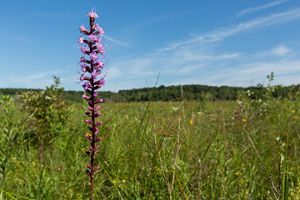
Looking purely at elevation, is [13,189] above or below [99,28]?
below

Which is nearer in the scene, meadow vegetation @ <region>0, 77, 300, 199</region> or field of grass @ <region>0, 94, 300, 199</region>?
field of grass @ <region>0, 94, 300, 199</region>

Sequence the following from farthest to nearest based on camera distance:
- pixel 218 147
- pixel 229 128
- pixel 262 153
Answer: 1. pixel 229 128
2. pixel 262 153
3. pixel 218 147

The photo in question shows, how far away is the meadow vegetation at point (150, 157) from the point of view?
11.7ft

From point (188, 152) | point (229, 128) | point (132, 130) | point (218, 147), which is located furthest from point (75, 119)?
point (218, 147)

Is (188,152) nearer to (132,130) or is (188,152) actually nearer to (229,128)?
(132,130)

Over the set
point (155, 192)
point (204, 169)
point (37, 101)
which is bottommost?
point (155, 192)

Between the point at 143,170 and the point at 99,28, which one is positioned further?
the point at 143,170

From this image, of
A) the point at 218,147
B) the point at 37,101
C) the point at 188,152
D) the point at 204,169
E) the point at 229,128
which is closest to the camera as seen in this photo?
the point at 204,169

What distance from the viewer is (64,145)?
6.39m

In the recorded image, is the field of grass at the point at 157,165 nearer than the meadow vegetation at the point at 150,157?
Yes

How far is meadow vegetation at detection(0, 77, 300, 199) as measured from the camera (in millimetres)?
3568

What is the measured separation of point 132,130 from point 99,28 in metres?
4.91

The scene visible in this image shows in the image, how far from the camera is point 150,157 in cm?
455

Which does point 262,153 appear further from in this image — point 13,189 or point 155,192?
point 13,189
